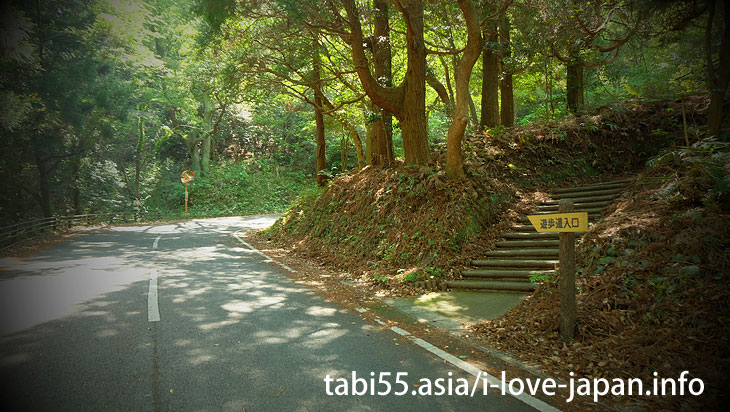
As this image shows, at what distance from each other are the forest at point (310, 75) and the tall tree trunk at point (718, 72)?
44 millimetres

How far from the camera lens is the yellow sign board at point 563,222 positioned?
4332 mm

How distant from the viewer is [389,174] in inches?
445

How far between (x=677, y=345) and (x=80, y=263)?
12.8 metres

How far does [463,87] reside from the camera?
872 cm

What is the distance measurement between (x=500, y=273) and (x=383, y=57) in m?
8.08

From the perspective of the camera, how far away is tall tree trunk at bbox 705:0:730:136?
23.3ft

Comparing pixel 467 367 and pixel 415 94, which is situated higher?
pixel 415 94

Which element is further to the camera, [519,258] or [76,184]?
[76,184]

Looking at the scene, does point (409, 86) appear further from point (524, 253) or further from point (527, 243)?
point (524, 253)

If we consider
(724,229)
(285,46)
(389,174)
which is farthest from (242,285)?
(285,46)

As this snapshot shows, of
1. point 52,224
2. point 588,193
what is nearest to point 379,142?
point 588,193

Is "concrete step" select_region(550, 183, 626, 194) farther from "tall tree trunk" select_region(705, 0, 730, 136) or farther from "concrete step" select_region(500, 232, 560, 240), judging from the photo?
"concrete step" select_region(500, 232, 560, 240)

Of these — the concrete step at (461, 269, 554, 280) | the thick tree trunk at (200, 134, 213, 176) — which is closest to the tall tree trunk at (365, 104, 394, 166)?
the concrete step at (461, 269, 554, 280)

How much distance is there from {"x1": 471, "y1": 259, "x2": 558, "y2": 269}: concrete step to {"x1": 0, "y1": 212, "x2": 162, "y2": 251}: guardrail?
1594 cm
